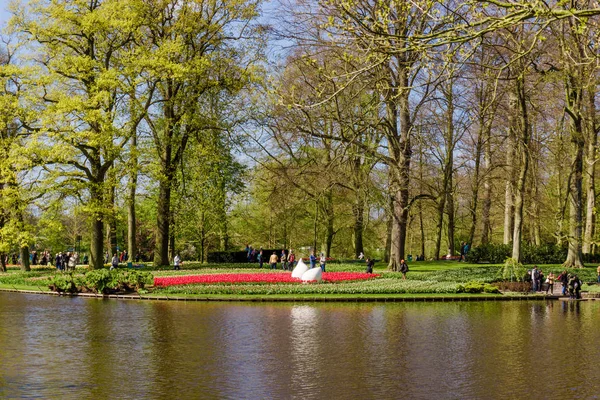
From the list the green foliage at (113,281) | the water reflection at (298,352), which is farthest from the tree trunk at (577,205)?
the green foliage at (113,281)

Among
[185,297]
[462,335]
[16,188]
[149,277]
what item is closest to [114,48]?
[16,188]

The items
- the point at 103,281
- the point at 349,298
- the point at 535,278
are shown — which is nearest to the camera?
the point at 349,298

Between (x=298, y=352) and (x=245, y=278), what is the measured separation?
1967cm

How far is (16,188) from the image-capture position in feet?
145

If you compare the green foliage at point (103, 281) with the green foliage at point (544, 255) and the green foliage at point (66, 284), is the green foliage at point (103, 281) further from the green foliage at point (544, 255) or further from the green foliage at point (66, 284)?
the green foliage at point (544, 255)

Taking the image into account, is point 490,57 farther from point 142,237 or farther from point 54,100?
point 142,237

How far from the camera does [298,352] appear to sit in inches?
691

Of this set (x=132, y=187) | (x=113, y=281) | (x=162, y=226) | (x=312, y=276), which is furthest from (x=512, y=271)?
(x=132, y=187)

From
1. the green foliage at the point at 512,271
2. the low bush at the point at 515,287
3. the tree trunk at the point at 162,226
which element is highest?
the tree trunk at the point at 162,226

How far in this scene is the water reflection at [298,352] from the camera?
13672 millimetres

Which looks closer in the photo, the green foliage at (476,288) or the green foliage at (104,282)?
the green foliage at (476,288)

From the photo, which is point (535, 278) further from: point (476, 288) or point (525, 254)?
point (525, 254)

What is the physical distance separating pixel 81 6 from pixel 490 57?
2474 cm

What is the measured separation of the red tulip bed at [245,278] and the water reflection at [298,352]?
8212 millimetres
